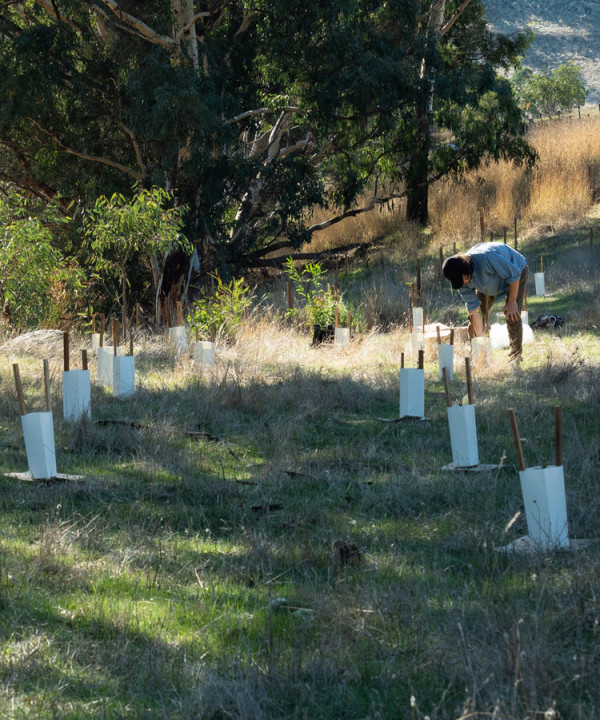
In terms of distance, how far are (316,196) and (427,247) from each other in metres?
3.80

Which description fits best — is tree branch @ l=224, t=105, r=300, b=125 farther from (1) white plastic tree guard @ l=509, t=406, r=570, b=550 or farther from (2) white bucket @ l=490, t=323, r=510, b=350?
(1) white plastic tree guard @ l=509, t=406, r=570, b=550

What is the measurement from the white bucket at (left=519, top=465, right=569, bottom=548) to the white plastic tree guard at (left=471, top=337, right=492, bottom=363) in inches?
190

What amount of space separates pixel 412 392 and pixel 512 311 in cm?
265

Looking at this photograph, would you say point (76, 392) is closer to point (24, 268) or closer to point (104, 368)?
point (104, 368)

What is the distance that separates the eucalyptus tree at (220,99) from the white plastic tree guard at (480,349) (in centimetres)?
728

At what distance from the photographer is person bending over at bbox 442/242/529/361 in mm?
8641

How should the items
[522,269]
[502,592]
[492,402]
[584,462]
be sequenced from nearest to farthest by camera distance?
[502,592]
[584,462]
[492,402]
[522,269]

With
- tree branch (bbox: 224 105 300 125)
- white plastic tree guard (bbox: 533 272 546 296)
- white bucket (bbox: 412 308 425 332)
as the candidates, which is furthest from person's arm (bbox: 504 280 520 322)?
tree branch (bbox: 224 105 300 125)

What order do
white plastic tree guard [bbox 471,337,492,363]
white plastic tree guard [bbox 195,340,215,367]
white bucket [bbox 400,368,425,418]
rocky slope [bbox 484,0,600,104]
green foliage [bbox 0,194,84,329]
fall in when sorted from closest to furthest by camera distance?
1. white bucket [bbox 400,368,425,418]
2. white plastic tree guard [bbox 471,337,492,363]
3. white plastic tree guard [bbox 195,340,215,367]
4. green foliage [bbox 0,194,84,329]
5. rocky slope [bbox 484,0,600,104]

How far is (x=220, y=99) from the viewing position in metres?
15.0

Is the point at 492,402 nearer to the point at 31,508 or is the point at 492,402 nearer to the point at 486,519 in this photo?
the point at 486,519

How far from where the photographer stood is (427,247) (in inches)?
785

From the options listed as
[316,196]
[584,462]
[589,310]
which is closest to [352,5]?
[316,196]

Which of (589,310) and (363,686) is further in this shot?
(589,310)
